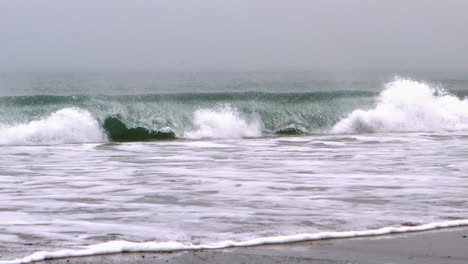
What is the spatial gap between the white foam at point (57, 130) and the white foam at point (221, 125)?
8.10 ft

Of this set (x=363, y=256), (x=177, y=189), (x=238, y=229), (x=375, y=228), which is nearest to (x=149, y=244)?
(x=238, y=229)

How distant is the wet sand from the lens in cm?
481

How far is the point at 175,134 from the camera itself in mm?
18609

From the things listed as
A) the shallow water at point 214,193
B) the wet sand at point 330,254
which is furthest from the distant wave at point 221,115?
the wet sand at point 330,254

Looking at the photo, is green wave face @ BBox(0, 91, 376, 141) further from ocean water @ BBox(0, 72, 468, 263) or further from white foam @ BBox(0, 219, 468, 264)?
white foam @ BBox(0, 219, 468, 264)

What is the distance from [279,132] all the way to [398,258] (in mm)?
15273

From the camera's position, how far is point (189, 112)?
20828mm

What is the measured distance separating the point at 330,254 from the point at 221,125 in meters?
14.4

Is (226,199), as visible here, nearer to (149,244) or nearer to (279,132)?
(149,244)

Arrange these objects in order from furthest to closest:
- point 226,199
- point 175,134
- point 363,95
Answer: point 363,95
point 175,134
point 226,199

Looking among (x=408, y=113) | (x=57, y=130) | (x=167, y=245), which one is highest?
(x=167, y=245)

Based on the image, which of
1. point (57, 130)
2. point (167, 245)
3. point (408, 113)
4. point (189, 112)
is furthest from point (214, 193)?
point (408, 113)

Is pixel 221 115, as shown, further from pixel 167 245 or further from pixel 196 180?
pixel 167 245

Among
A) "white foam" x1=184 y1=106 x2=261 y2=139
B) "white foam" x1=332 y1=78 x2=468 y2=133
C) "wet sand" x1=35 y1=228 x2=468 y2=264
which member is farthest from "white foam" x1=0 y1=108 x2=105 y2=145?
"wet sand" x1=35 y1=228 x2=468 y2=264
